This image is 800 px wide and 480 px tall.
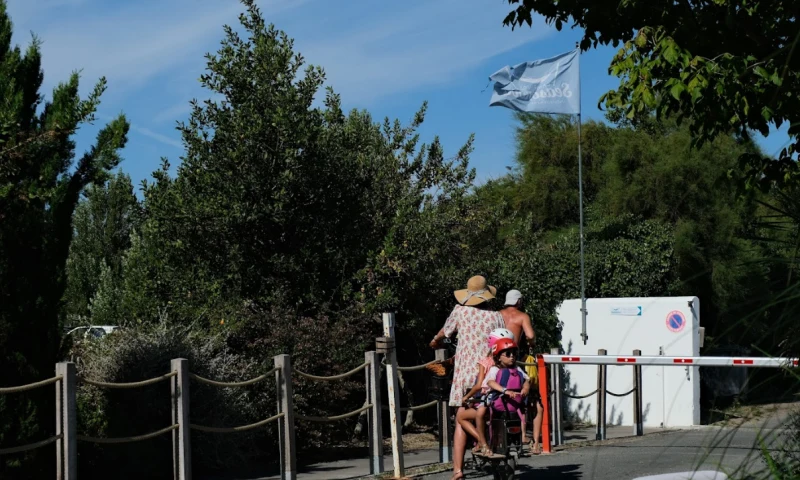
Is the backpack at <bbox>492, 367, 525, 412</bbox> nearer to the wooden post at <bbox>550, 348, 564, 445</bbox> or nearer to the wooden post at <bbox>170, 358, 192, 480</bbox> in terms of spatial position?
the wooden post at <bbox>170, 358, 192, 480</bbox>

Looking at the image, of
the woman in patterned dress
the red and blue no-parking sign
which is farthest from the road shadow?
the red and blue no-parking sign

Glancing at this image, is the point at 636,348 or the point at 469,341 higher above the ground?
the point at 469,341

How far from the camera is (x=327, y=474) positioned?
35.9ft

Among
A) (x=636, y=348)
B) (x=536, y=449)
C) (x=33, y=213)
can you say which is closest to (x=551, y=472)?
(x=536, y=449)

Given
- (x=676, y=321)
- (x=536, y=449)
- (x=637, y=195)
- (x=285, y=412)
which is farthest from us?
(x=637, y=195)

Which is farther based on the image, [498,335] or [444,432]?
[444,432]

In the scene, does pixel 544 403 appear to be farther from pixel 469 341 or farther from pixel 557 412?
pixel 469 341

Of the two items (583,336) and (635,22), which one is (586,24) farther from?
(583,336)

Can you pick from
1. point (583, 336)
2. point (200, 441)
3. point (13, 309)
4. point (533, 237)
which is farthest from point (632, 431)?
point (13, 309)

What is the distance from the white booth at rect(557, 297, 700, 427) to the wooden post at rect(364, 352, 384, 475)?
20.2 ft

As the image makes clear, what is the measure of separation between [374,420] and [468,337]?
2144 millimetres

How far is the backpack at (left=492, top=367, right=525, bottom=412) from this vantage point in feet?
27.7

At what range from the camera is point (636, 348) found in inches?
651

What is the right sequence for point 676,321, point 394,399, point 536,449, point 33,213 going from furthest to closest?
point 676,321 < point 536,449 < point 394,399 < point 33,213
